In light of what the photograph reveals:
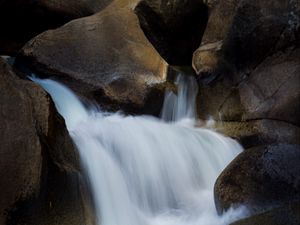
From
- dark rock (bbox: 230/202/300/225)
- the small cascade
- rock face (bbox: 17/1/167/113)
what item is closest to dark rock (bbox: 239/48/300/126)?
the small cascade

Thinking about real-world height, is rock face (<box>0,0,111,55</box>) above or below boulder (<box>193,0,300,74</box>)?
below

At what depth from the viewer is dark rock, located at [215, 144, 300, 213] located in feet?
14.5

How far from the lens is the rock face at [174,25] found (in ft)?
25.5

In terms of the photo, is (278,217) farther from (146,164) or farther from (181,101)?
(181,101)

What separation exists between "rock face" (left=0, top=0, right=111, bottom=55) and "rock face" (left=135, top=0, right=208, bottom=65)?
1366mm

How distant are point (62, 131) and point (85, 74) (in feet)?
7.01

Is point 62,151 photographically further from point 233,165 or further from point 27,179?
point 233,165

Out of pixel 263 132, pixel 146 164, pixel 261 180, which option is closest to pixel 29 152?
pixel 146 164

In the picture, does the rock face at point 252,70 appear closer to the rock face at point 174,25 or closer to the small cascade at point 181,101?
the small cascade at point 181,101

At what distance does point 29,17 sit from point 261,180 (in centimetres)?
537

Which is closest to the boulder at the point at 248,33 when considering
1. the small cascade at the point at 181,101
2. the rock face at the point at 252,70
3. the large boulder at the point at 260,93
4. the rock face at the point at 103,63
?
the rock face at the point at 252,70

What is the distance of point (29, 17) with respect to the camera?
26.6 ft

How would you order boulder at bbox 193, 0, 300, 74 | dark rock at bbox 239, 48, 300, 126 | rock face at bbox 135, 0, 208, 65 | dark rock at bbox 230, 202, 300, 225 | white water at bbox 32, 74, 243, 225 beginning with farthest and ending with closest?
1. rock face at bbox 135, 0, 208, 65
2. boulder at bbox 193, 0, 300, 74
3. dark rock at bbox 239, 48, 300, 126
4. white water at bbox 32, 74, 243, 225
5. dark rock at bbox 230, 202, 300, 225

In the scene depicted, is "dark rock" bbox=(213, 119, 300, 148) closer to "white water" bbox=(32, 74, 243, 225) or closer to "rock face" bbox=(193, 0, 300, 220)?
"rock face" bbox=(193, 0, 300, 220)
